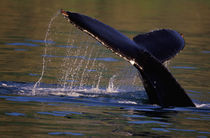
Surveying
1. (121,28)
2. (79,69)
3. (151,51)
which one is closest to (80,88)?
(151,51)

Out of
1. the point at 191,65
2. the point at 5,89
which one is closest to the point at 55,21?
the point at 191,65

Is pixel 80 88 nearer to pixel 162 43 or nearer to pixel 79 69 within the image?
pixel 162 43

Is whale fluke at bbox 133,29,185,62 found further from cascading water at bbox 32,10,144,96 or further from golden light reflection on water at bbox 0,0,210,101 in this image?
golden light reflection on water at bbox 0,0,210,101

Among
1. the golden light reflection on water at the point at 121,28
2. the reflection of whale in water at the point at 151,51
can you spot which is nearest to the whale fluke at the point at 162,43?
the reflection of whale in water at the point at 151,51

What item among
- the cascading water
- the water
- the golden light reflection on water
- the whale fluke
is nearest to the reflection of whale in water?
the whale fluke

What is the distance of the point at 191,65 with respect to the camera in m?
16.5

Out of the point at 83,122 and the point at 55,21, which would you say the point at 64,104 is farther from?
the point at 55,21

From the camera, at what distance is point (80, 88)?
12297 millimetres

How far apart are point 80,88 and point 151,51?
2701mm

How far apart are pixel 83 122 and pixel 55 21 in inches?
698

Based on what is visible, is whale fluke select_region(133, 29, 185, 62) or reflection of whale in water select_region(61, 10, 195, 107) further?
whale fluke select_region(133, 29, 185, 62)

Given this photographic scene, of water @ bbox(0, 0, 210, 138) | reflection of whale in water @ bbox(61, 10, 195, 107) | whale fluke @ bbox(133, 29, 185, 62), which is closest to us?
reflection of whale in water @ bbox(61, 10, 195, 107)

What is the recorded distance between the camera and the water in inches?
358

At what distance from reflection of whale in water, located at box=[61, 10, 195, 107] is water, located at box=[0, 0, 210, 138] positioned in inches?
12.6
